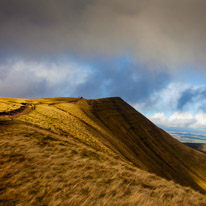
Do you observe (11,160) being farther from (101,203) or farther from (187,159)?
(187,159)

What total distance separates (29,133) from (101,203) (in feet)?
45.3

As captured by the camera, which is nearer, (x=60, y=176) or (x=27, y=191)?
(x=27, y=191)

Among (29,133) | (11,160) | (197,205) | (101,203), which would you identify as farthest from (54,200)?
(29,133)

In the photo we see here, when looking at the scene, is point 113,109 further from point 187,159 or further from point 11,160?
point 11,160

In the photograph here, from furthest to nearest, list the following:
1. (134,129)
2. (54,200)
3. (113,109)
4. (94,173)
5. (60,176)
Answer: (113,109)
(134,129)
(94,173)
(60,176)
(54,200)

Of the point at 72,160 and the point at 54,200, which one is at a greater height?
the point at 72,160

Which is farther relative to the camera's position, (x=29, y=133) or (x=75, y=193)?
(x=29, y=133)

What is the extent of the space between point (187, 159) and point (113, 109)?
54912 mm

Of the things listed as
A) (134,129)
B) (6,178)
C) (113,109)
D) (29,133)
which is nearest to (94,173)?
(6,178)

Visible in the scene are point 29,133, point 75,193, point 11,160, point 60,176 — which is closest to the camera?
point 75,193

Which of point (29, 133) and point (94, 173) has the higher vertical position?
point (29, 133)

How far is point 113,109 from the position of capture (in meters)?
91.1

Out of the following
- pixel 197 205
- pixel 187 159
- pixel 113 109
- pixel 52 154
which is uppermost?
pixel 113 109

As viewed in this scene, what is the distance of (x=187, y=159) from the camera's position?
8019 centimetres
